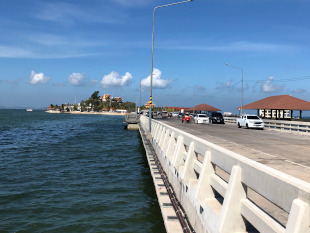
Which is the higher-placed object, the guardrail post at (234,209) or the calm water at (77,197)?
the guardrail post at (234,209)

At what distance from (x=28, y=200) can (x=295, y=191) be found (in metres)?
10.7

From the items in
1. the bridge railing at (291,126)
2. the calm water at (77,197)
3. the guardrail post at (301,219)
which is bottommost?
the calm water at (77,197)

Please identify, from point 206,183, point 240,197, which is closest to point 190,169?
point 206,183

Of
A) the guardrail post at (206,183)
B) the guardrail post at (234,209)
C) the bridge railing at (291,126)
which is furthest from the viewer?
the bridge railing at (291,126)

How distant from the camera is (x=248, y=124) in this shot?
37.2 metres

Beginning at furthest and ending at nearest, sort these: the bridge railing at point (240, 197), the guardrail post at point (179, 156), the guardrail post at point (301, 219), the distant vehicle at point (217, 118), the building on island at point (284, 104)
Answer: the distant vehicle at point (217, 118), the building on island at point (284, 104), the guardrail post at point (179, 156), the bridge railing at point (240, 197), the guardrail post at point (301, 219)

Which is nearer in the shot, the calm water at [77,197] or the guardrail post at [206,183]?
the guardrail post at [206,183]

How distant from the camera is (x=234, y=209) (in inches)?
158

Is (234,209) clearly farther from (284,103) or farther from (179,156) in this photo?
(284,103)

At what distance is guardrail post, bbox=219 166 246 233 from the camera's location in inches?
158

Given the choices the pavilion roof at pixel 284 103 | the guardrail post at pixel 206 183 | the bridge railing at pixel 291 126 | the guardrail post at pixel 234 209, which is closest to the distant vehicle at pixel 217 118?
the pavilion roof at pixel 284 103

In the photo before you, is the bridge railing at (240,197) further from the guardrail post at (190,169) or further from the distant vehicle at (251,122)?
the distant vehicle at (251,122)

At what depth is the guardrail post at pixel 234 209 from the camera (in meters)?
4.01

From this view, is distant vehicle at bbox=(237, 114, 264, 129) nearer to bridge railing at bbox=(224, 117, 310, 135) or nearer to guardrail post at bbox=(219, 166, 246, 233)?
bridge railing at bbox=(224, 117, 310, 135)
